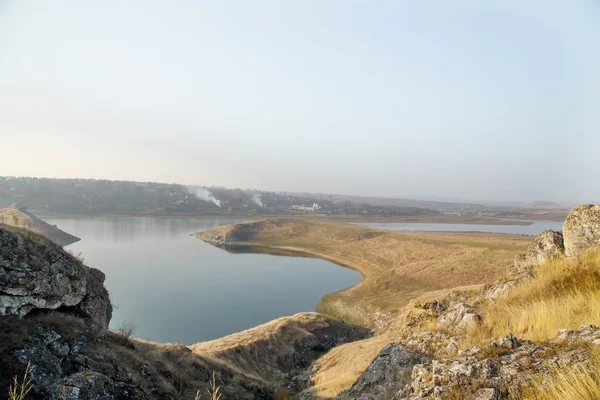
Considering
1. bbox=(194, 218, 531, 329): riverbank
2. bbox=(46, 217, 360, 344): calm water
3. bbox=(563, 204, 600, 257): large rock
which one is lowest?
bbox=(46, 217, 360, 344): calm water

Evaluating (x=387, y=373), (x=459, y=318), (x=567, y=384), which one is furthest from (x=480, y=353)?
(x=387, y=373)

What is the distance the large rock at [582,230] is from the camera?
8523mm

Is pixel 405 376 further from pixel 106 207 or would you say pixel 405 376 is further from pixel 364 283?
pixel 106 207

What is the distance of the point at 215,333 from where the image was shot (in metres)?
28.8

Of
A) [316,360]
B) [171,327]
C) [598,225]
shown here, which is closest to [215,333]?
[171,327]

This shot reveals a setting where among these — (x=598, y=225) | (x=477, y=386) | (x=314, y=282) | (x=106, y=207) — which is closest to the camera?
(x=477, y=386)

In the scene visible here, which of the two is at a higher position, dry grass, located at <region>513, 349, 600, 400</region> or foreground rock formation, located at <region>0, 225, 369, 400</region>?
dry grass, located at <region>513, 349, 600, 400</region>

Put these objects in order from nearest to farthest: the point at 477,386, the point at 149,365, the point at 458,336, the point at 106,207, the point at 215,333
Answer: the point at 477,386, the point at 458,336, the point at 149,365, the point at 215,333, the point at 106,207

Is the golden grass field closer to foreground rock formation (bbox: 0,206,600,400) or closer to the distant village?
foreground rock formation (bbox: 0,206,600,400)

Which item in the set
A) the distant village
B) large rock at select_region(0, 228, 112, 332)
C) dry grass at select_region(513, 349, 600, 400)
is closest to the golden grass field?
large rock at select_region(0, 228, 112, 332)

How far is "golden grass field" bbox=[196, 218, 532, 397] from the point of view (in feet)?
61.6

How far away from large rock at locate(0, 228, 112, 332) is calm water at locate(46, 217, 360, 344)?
7111 millimetres

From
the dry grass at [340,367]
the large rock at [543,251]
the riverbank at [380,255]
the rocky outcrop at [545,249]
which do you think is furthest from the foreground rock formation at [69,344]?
the riverbank at [380,255]

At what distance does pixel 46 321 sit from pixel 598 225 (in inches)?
591
